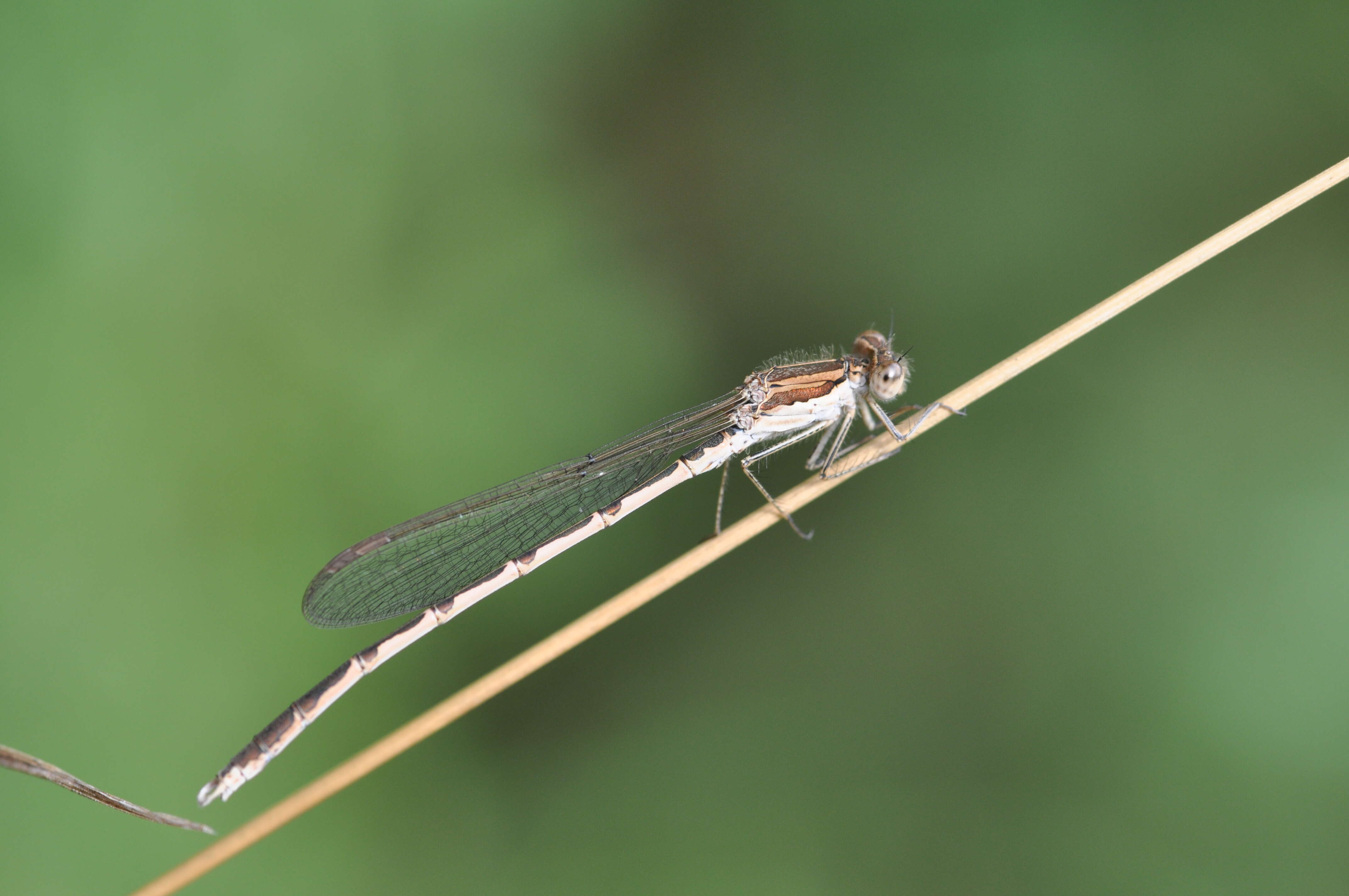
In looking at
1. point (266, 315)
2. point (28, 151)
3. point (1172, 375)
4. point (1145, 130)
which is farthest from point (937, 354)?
point (28, 151)

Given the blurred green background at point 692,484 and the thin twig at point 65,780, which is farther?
the blurred green background at point 692,484

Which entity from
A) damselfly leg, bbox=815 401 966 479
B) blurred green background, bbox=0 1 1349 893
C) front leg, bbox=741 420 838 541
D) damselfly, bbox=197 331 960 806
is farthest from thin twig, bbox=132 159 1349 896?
blurred green background, bbox=0 1 1349 893

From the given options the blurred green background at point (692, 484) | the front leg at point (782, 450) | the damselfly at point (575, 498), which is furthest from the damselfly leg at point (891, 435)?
the blurred green background at point (692, 484)

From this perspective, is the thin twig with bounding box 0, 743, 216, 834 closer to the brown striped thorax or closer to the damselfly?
the damselfly

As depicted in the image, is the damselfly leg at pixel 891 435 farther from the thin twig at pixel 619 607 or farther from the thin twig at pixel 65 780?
the thin twig at pixel 65 780

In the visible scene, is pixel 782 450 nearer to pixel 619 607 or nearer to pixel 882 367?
pixel 882 367
